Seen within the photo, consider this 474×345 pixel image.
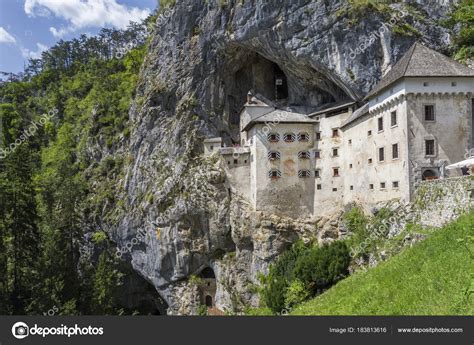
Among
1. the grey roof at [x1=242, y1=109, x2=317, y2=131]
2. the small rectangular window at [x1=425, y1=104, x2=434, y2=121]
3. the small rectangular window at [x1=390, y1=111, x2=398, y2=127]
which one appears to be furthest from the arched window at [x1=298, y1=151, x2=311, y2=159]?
the small rectangular window at [x1=425, y1=104, x2=434, y2=121]

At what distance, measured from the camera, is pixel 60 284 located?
39781 millimetres

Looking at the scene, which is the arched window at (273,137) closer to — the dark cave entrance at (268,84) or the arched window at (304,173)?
the arched window at (304,173)

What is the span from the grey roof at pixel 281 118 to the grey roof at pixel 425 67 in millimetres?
13104

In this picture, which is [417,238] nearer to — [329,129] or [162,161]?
[329,129]

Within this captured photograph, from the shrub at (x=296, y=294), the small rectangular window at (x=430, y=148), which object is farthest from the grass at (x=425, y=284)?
the small rectangular window at (x=430, y=148)

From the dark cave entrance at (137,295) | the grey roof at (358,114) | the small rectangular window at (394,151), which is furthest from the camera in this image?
the dark cave entrance at (137,295)

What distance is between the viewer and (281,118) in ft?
153

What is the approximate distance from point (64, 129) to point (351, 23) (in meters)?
55.6

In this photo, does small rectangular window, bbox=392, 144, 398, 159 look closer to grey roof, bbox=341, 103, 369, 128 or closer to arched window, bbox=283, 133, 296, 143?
grey roof, bbox=341, 103, 369, 128

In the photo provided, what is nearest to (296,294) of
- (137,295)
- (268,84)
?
(268,84)

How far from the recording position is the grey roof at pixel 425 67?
102 feet

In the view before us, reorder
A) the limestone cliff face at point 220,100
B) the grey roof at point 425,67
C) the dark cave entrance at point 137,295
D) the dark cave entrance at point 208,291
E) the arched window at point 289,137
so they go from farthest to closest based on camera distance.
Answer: the dark cave entrance at point 137,295 < the dark cave entrance at point 208,291 < the arched window at point 289,137 < the limestone cliff face at point 220,100 < the grey roof at point 425,67

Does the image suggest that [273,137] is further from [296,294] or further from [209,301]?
[209,301]

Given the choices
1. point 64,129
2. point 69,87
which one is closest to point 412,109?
point 64,129
